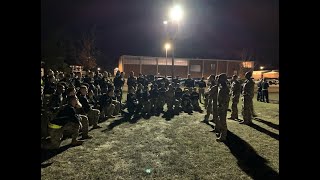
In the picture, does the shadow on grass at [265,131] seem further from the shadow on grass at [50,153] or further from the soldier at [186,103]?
the shadow on grass at [50,153]

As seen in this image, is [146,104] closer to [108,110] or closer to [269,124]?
[108,110]

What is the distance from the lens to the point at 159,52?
49.7 metres

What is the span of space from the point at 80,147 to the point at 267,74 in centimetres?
4221

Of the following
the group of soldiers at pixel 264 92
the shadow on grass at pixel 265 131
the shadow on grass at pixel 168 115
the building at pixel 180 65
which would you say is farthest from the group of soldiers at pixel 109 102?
the building at pixel 180 65

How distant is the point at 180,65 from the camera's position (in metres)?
48.2

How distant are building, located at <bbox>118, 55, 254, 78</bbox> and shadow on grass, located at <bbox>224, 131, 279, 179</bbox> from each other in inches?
1404

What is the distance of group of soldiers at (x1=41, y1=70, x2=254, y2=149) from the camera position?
24.8 ft

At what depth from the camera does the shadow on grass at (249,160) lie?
5789 millimetres

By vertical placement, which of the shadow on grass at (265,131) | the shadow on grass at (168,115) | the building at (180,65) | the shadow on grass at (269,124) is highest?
the building at (180,65)

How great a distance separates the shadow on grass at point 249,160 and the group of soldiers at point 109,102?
621 mm
